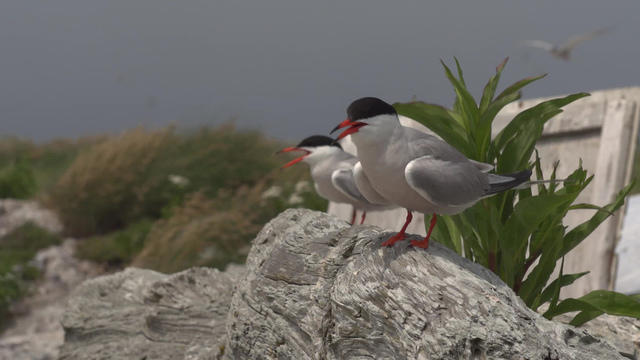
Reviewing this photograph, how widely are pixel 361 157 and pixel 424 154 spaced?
10.2 inches

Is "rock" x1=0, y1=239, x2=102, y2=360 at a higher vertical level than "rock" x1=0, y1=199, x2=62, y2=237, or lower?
lower

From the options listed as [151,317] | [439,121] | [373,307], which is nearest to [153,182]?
[151,317]

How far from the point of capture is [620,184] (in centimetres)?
516

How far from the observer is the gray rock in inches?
79.8

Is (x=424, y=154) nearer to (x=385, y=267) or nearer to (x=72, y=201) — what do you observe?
(x=385, y=267)

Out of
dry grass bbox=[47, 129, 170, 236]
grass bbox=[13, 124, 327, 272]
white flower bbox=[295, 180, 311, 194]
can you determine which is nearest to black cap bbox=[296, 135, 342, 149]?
white flower bbox=[295, 180, 311, 194]

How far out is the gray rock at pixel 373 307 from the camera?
2027 millimetres

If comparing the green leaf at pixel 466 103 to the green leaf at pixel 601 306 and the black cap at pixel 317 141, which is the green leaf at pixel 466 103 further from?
the black cap at pixel 317 141

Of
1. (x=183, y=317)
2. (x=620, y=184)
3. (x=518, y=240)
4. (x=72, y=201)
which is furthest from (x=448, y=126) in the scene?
(x=72, y=201)

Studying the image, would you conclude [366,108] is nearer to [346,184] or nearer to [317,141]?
[346,184]

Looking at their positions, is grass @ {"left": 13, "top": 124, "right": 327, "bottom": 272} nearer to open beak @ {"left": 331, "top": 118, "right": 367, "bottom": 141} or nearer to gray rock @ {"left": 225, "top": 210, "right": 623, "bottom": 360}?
gray rock @ {"left": 225, "top": 210, "right": 623, "bottom": 360}

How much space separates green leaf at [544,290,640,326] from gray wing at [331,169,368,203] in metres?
1.41

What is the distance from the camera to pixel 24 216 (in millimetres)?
Answer: 10039

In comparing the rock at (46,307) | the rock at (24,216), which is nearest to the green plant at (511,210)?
the rock at (46,307)
